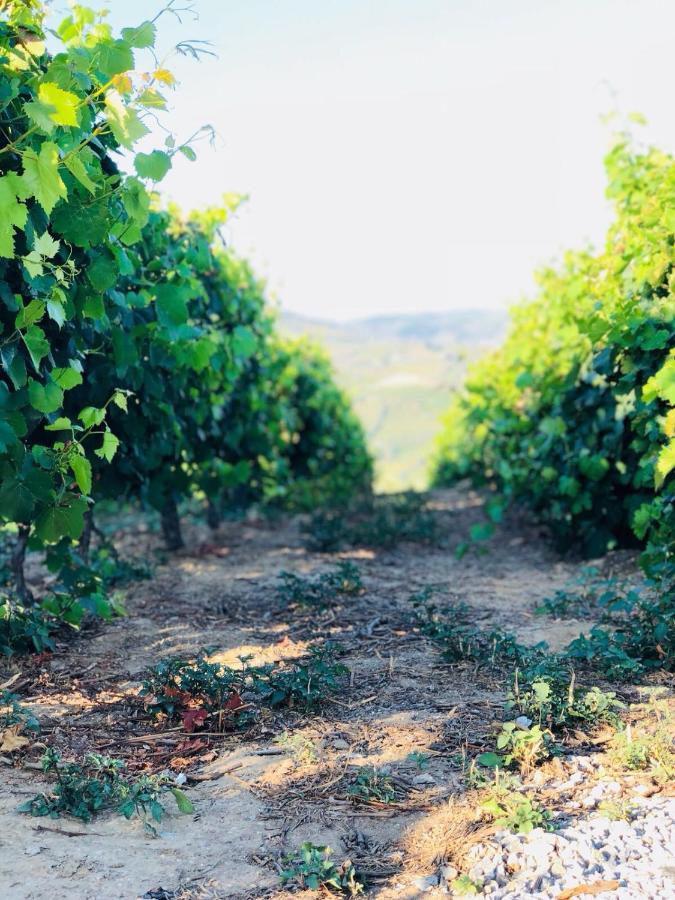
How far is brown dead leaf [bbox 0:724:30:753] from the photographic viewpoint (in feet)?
10.1

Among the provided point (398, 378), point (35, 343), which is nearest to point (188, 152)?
point (35, 343)

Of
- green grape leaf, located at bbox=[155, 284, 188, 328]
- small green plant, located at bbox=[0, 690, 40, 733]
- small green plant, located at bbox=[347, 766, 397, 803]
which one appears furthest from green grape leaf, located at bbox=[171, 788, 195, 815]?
green grape leaf, located at bbox=[155, 284, 188, 328]

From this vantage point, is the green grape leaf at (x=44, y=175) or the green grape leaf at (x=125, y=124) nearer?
the green grape leaf at (x=44, y=175)

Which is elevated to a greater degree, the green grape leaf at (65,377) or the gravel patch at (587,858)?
the green grape leaf at (65,377)

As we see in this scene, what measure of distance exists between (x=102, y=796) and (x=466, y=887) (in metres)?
1.21

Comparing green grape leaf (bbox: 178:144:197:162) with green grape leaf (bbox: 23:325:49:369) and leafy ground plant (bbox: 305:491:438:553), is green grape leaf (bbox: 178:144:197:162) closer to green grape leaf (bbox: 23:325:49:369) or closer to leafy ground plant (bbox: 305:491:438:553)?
green grape leaf (bbox: 23:325:49:369)

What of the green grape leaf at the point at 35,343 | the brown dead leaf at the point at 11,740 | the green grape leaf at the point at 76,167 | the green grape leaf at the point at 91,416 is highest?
the green grape leaf at the point at 76,167

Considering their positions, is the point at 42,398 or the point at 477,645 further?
the point at 477,645

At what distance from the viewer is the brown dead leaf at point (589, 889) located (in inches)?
86.5

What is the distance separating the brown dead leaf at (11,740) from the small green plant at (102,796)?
264mm

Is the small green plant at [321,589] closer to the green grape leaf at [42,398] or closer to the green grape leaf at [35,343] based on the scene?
the green grape leaf at [42,398]

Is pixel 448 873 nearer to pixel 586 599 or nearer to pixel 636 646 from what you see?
pixel 636 646

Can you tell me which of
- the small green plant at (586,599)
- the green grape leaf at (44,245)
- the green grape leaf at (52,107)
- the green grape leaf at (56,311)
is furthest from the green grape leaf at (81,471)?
the small green plant at (586,599)

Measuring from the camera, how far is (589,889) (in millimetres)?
2207
